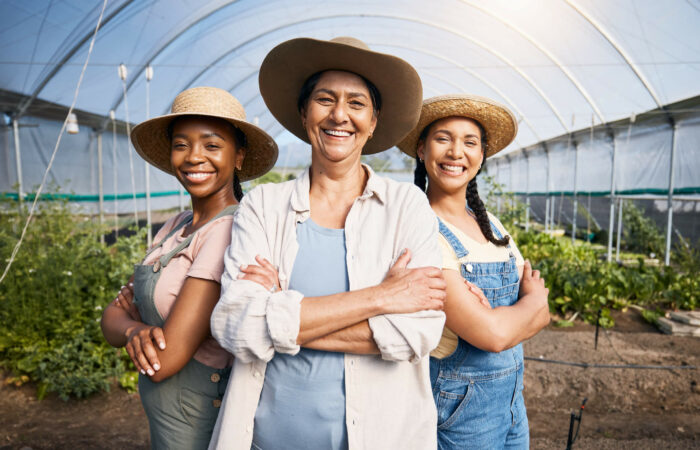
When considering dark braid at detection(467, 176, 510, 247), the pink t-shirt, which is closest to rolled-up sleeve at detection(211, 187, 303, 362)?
the pink t-shirt

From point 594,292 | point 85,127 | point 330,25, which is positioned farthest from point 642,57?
point 85,127

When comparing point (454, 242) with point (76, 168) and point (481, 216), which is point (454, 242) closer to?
point (481, 216)

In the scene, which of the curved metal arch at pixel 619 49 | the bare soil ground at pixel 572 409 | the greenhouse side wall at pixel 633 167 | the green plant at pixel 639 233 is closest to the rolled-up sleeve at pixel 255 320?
the bare soil ground at pixel 572 409

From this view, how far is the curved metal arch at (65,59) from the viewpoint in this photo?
6.11m

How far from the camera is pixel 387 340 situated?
3.72 feet

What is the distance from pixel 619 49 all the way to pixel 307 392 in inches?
302

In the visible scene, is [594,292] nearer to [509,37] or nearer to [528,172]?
[509,37]

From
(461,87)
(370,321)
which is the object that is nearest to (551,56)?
(461,87)

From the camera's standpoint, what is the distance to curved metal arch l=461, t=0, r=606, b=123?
7762 millimetres

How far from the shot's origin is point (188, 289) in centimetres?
131

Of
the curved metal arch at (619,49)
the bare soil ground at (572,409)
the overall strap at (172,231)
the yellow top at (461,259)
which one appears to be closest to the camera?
the yellow top at (461,259)

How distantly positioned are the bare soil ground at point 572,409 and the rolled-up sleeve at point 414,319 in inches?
98.0

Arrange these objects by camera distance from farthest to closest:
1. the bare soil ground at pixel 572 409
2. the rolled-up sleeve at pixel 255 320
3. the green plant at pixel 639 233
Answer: the green plant at pixel 639 233 → the bare soil ground at pixel 572 409 → the rolled-up sleeve at pixel 255 320

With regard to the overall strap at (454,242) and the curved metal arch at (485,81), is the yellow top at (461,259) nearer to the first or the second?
the overall strap at (454,242)
